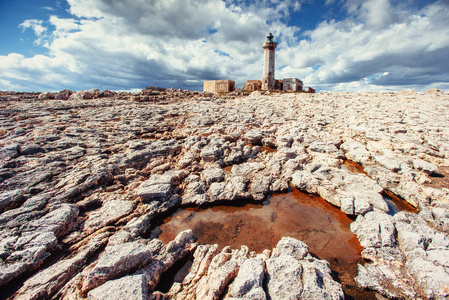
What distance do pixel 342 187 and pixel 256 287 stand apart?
663 cm

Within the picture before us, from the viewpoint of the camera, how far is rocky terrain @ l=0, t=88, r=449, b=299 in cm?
445

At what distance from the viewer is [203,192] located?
861 cm

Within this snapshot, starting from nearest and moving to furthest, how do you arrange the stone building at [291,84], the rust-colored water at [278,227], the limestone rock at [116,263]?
the limestone rock at [116,263] → the rust-colored water at [278,227] → the stone building at [291,84]

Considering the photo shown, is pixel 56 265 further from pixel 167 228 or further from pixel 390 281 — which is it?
pixel 390 281

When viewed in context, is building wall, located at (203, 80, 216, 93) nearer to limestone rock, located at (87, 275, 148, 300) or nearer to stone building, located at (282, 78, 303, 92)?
stone building, located at (282, 78, 303, 92)

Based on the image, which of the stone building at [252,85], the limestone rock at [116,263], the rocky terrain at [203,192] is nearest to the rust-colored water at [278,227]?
the rocky terrain at [203,192]

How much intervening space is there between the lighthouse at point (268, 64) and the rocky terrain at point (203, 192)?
35.4 meters

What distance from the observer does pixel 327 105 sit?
21109mm

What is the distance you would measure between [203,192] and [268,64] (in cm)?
4872

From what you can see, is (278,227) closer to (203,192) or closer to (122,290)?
(203,192)

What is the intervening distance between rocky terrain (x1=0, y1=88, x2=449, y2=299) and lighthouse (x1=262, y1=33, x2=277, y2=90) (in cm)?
3537

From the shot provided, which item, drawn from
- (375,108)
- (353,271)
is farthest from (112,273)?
(375,108)

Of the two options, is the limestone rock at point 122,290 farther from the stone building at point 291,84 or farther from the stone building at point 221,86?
the stone building at point 291,84

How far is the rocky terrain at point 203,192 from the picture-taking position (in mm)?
4453
